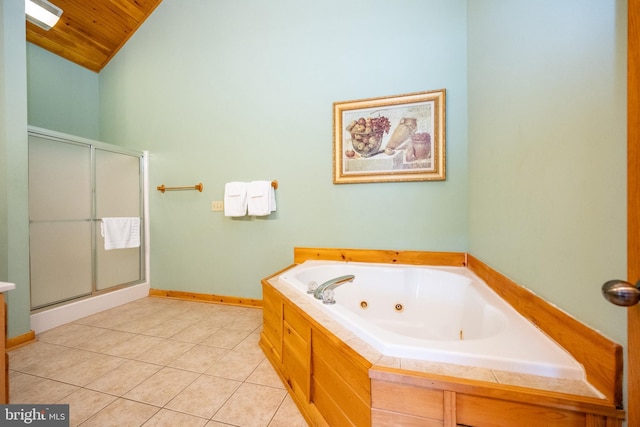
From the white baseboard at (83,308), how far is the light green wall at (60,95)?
2027 millimetres

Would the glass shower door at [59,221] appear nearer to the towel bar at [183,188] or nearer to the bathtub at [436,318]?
the towel bar at [183,188]

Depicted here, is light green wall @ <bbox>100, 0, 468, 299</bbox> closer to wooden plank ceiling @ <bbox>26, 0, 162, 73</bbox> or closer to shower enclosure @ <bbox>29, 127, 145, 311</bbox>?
wooden plank ceiling @ <bbox>26, 0, 162, 73</bbox>

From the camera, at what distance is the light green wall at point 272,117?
1936 mm

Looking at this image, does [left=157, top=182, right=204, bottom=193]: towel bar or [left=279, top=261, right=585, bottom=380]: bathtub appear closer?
[left=279, top=261, right=585, bottom=380]: bathtub

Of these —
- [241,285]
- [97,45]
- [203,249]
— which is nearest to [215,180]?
[203,249]

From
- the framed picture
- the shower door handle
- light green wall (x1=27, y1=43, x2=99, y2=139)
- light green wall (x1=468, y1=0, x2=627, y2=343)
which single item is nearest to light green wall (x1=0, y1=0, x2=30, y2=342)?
light green wall (x1=27, y1=43, x2=99, y2=139)

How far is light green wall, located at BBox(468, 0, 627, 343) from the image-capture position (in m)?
0.63

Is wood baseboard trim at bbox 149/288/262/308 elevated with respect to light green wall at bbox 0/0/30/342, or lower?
lower

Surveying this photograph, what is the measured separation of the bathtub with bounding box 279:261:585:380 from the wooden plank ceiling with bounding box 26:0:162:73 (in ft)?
11.1

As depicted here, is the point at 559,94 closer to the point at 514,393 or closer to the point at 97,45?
the point at 514,393

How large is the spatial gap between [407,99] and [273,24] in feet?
4.98

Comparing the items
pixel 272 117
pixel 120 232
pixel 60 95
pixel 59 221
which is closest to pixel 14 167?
pixel 59 221

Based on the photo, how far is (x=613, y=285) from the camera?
0.45 m

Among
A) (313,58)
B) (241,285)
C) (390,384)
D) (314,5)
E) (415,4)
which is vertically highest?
(314,5)
